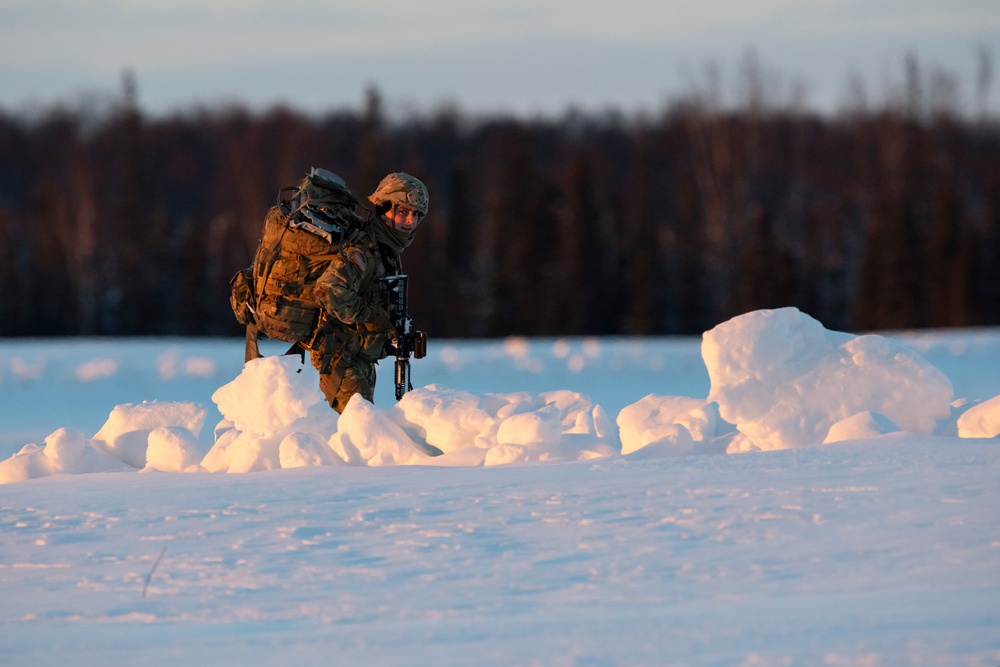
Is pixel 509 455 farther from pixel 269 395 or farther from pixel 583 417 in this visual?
pixel 269 395

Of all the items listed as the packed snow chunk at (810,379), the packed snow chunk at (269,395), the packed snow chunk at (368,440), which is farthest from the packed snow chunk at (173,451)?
the packed snow chunk at (810,379)

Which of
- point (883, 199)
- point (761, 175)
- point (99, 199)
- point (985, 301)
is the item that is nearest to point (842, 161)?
point (761, 175)

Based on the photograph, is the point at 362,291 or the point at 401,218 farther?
the point at 401,218

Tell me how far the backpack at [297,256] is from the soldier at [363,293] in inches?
2.8

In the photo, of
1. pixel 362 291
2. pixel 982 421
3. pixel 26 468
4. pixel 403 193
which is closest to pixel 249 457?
pixel 26 468

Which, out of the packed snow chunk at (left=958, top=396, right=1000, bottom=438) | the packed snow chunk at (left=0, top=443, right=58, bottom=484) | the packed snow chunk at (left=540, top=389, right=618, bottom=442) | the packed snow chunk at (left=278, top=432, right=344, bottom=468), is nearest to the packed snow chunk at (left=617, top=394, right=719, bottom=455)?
the packed snow chunk at (left=540, top=389, right=618, bottom=442)

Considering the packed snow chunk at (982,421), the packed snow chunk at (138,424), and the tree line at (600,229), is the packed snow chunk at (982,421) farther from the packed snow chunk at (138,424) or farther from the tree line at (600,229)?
the tree line at (600,229)

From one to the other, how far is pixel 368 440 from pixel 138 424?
1.26 m

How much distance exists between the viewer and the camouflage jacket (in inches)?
221

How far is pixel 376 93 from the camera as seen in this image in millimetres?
37344

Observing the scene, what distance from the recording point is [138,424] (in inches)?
227

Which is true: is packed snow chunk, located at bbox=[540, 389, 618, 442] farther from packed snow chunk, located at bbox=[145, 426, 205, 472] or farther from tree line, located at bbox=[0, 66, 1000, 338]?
tree line, located at bbox=[0, 66, 1000, 338]

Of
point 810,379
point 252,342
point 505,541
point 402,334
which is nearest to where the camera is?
point 505,541

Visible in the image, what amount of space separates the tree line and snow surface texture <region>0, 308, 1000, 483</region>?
23043 millimetres
